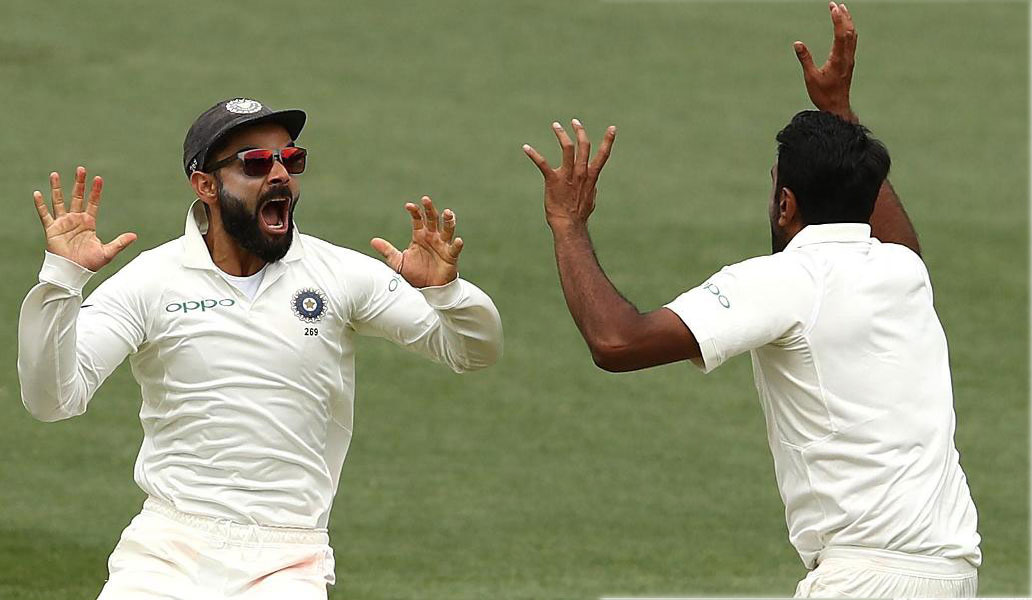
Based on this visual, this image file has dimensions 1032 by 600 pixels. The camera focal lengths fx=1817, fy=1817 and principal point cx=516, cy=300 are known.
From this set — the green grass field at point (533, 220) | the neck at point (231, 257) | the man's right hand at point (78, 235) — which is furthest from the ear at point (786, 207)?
the green grass field at point (533, 220)

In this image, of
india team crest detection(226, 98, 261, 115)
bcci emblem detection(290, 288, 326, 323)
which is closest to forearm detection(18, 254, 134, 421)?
bcci emblem detection(290, 288, 326, 323)

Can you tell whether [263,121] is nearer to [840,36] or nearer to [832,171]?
[832,171]

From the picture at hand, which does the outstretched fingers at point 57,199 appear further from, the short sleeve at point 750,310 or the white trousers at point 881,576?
the white trousers at point 881,576

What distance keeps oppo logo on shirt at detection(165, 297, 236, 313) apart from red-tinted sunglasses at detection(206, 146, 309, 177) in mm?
456

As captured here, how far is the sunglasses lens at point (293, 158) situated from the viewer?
6.29 meters

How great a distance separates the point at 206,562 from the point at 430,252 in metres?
1.27

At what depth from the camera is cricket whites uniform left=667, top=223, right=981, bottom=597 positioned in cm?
536

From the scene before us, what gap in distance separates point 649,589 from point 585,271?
207 inches

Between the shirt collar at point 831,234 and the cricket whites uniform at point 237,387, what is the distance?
1.18 m

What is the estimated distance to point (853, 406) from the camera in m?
5.39

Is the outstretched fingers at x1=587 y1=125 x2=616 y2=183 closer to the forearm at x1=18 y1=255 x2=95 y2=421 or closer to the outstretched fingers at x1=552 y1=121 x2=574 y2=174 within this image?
the outstretched fingers at x1=552 y1=121 x2=574 y2=174

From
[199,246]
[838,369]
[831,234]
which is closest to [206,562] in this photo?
[199,246]

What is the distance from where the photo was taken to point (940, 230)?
17938mm

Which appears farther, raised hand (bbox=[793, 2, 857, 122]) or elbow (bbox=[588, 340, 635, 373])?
raised hand (bbox=[793, 2, 857, 122])
